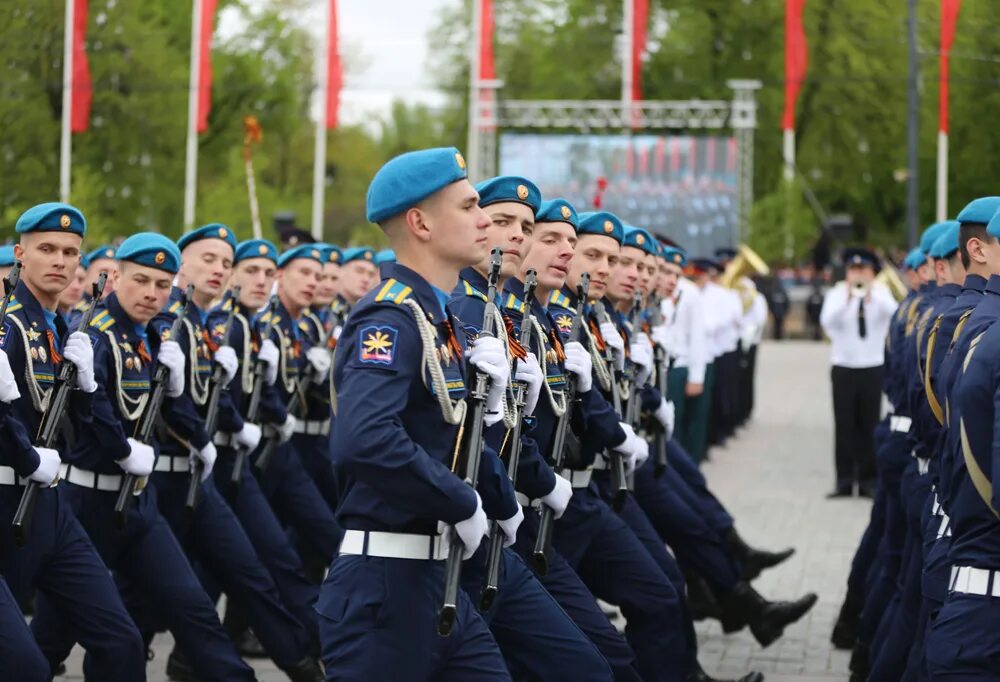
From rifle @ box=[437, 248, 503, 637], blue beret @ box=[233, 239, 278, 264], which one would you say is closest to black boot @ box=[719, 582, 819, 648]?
blue beret @ box=[233, 239, 278, 264]

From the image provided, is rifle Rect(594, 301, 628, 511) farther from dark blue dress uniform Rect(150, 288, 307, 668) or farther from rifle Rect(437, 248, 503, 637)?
rifle Rect(437, 248, 503, 637)

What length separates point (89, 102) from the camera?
23.1 meters

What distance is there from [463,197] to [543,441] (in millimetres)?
1956

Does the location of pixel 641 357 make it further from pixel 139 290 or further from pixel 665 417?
pixel 139 290

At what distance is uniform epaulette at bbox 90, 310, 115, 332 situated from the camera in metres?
7.48

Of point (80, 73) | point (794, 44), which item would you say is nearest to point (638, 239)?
point (80, 73)

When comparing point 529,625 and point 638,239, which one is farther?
point 638,239

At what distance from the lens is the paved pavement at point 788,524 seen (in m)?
9.04

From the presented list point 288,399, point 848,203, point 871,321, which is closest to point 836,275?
point 848,203

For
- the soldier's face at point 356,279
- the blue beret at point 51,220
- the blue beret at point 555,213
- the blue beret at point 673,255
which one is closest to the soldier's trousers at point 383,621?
the blue beret at point 555,213

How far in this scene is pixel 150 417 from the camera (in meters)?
7.58

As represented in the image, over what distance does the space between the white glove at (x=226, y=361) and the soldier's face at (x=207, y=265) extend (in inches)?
11.9

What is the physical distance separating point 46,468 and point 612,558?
2.19m

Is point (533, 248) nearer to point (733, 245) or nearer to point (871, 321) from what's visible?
point (871, 321)
